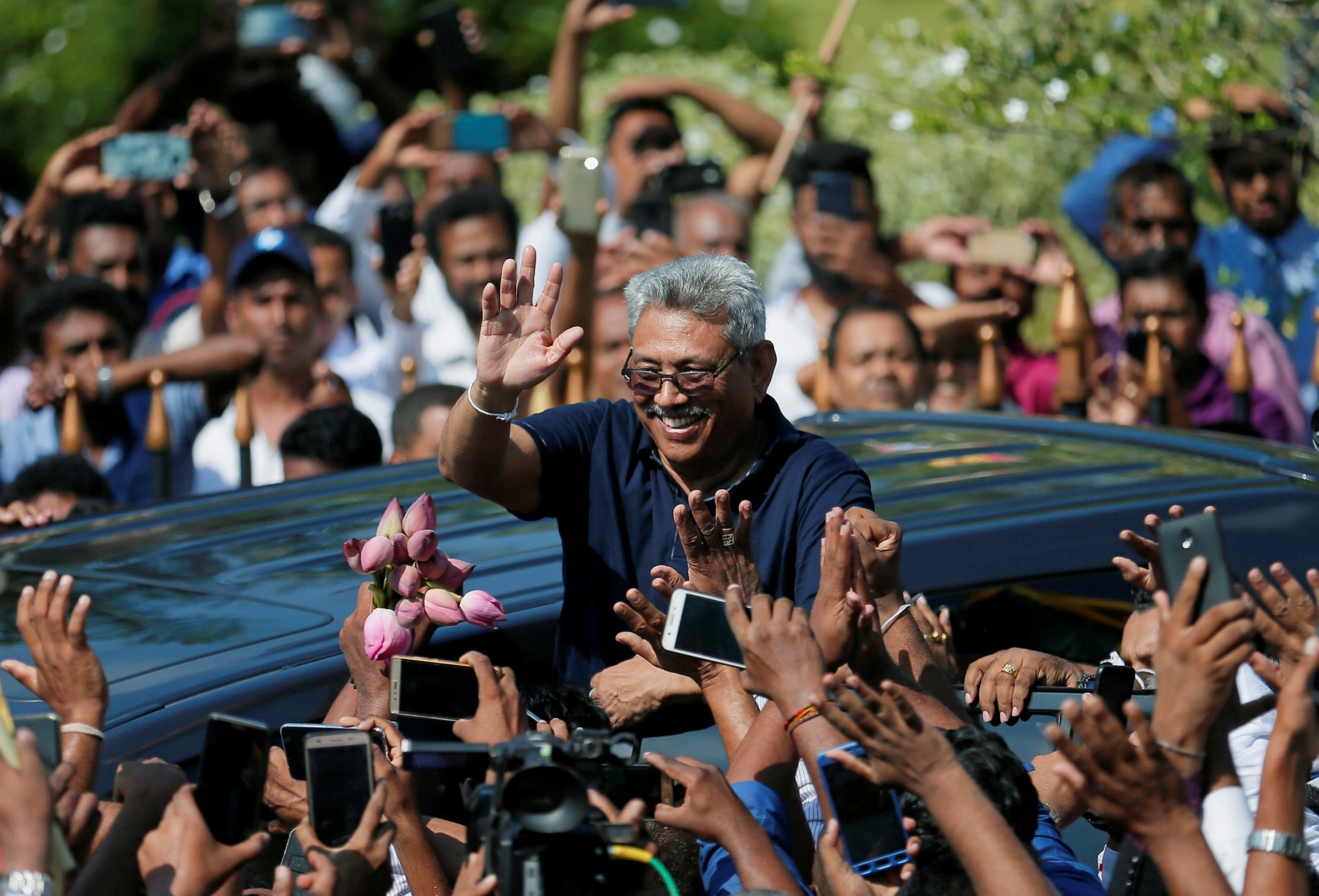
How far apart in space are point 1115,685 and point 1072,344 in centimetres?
336

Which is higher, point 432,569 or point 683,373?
point 683,373

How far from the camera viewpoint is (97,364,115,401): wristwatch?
5855 millimetres

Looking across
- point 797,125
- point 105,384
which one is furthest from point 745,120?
point 105,384

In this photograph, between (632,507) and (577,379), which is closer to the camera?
(632,507)

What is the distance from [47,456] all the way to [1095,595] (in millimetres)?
3205

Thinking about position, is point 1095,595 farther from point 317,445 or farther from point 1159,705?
point 317,445

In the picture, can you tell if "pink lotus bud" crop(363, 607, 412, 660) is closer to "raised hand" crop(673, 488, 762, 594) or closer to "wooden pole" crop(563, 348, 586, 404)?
"raised hand" crop(673, 488, 762, 594)

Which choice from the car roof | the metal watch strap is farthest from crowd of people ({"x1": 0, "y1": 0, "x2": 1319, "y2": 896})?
the car roof

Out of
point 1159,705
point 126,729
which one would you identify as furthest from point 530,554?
point 1159,705

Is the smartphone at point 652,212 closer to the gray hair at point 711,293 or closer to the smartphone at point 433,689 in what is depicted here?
the gray hair at point 711,293

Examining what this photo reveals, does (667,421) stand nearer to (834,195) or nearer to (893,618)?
(893,618)

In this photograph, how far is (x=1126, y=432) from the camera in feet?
14.4

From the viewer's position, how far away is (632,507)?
3463 mm

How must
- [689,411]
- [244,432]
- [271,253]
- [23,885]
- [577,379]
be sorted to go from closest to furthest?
[23,885], [689,411], [244,432], [577,379], [271,253]
